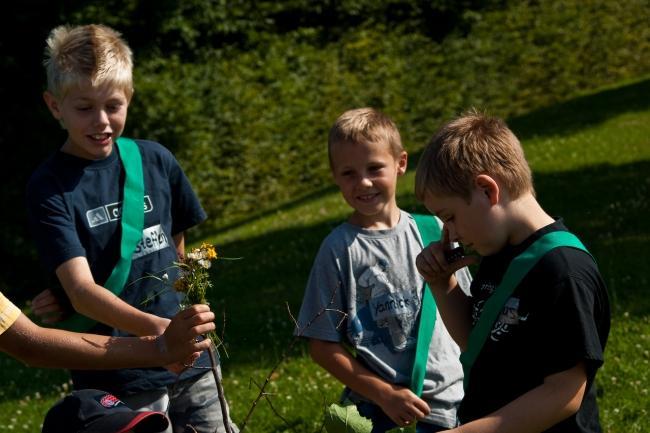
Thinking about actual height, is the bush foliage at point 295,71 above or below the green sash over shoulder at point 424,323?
below

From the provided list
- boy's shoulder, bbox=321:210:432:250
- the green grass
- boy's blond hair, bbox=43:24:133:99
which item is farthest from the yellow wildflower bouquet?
boy's blond hair, bbox=43:24:133:99

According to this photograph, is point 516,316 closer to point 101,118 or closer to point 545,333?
point 545,333

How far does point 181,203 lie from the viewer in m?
4.17

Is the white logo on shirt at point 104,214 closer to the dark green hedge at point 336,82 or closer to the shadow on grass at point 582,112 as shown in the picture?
the dark green hedge at point 336,82

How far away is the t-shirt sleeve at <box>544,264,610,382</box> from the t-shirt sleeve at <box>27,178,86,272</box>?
170 cm

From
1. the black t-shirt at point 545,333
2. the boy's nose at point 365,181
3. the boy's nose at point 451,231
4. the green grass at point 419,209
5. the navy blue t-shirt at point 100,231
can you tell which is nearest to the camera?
the black t-shirt at point 545,333

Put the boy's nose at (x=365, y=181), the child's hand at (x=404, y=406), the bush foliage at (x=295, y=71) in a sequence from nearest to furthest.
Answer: the child's hand at (x=404, y=406)
the boy's nose at (x=365, y=181)
the bush foliage at (x=295, y=71)

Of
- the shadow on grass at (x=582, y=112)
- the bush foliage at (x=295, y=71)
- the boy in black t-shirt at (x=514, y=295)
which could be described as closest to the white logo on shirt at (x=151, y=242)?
the boy in black t-shirt at (x=514, y=295)

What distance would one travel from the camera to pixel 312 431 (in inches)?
228

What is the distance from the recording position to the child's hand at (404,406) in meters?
3.61

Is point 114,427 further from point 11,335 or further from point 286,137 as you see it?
point 286,137

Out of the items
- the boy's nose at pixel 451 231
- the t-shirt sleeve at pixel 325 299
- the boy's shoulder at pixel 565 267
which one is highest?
the boy's nose at pixel 451 231

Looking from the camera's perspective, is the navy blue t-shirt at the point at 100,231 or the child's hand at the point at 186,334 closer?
the child's hand at the point at 186,334

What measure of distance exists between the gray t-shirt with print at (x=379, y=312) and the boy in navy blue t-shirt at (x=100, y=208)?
532 millimetres
